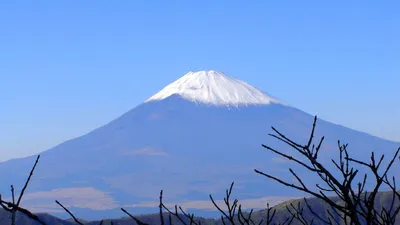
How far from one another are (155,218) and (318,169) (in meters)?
169

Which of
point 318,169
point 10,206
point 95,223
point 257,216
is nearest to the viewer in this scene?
point 10,206

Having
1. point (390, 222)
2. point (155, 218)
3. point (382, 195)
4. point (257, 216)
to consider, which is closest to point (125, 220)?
point (155, 218)

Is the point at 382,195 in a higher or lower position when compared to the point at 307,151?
higher

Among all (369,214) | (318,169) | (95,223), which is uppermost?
(95,223)

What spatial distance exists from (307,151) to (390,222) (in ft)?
2.47

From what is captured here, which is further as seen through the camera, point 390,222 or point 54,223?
point 54,223

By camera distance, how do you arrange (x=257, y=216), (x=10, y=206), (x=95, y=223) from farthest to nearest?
(x=257, y=216) → (x=95, y=223) → (x=10, y=206)

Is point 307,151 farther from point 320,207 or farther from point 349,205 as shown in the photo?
point 320,207

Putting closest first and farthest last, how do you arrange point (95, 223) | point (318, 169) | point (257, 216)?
point (318, 169) < point (95, 223) < point (257, 216)

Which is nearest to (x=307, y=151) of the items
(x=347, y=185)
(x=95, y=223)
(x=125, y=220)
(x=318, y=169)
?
(x=318, y=169)

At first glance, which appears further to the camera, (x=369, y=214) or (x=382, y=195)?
(x=382, y=195)

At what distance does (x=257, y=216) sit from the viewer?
6560 inches

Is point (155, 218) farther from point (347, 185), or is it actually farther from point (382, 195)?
point (347, 185)

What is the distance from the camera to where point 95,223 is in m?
156
